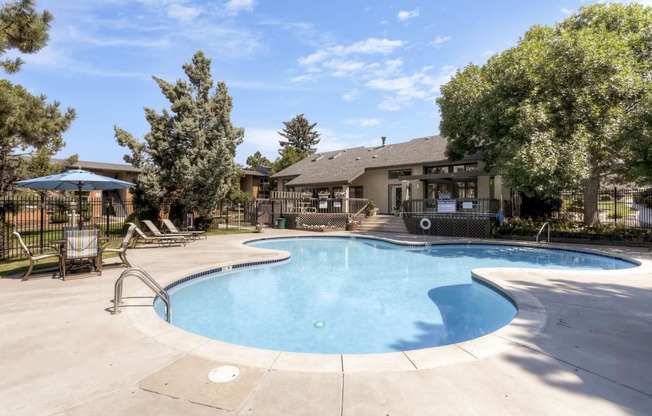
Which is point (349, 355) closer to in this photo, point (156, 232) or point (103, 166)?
point (156, 232)

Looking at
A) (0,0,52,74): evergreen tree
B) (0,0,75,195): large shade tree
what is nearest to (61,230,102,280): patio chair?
(0,0,75,195): large shade tree

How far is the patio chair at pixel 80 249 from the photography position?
7.27 meters

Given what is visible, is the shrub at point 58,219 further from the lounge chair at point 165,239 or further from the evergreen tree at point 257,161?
the evergreen tree at point 257,161

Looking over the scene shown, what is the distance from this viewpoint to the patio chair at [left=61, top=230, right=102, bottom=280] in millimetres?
7270

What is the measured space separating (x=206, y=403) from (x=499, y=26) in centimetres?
1639

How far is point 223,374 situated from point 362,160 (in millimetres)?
27233

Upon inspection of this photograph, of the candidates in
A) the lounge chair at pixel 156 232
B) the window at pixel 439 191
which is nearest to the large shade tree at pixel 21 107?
the lounge chair at pixel 156 232

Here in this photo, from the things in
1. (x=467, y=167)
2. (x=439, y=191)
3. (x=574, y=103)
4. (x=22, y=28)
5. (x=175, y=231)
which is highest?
(x=22, y=28)

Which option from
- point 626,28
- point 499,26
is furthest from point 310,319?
point 626,28

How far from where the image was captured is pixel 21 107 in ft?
31.9

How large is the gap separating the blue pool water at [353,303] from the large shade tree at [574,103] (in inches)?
153

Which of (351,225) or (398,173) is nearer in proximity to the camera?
(351,225)

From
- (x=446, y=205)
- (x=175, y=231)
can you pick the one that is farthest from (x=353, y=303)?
(x=446, y=205)

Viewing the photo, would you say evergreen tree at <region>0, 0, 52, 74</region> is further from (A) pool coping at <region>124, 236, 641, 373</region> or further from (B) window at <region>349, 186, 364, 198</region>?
(B) window at <region>349, 186, 364, 198</region>
